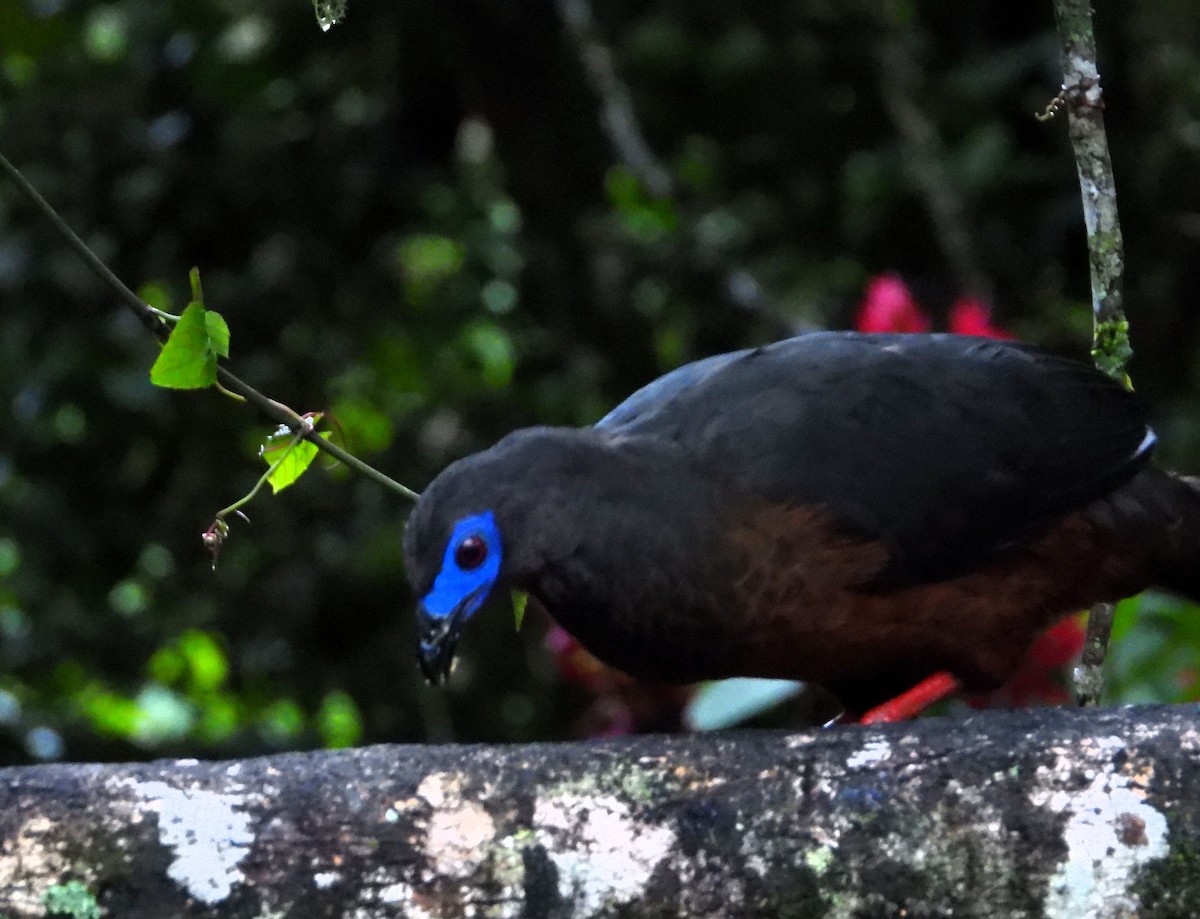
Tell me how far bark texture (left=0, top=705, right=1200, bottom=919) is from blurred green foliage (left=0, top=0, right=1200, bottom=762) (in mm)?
1685

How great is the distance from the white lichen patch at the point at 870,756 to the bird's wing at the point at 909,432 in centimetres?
59

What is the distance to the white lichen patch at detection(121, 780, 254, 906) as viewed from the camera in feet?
5.54

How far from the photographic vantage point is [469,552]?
217 centimetres

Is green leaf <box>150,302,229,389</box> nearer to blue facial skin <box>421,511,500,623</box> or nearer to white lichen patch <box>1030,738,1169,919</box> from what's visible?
blue facial skin <box>421,511,500,623</box>

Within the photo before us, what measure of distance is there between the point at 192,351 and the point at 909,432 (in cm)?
117

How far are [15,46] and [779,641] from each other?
2606 mm

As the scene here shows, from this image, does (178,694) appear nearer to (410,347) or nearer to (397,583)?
(397,583)

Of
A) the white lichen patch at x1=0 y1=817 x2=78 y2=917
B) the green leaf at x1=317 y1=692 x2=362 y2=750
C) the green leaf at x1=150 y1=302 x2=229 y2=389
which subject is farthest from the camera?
the green leaf at x1=317 y1=692 x2=362 y2=750

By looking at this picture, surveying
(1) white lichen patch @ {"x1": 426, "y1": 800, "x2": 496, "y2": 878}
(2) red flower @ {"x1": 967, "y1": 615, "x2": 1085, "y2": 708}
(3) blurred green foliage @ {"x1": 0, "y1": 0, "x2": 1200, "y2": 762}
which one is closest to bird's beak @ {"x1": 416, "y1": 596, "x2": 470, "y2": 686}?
(1) white lichen patch @ {"x1": 426, "y1": 800, "x2": 496, "y2": 878}

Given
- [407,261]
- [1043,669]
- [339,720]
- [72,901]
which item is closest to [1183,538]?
[1043,669]

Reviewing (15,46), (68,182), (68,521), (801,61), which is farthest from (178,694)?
(801,61)

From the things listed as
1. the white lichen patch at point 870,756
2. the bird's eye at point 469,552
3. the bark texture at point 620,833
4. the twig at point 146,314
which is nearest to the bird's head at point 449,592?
the bird's eye at point 469,552

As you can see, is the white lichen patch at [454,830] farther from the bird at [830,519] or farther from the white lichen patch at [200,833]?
the bird at [830,519]

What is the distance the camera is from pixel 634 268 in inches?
189
